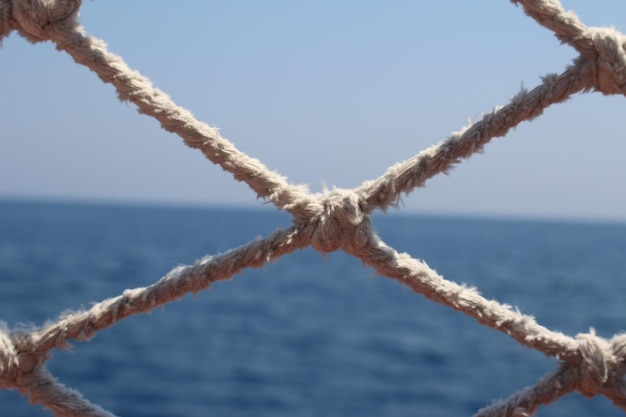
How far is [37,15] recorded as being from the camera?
0.68 meters

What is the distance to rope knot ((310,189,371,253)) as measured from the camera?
2.24ft

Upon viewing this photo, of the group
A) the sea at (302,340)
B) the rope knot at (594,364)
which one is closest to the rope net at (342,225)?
the rope knot at (594,364)

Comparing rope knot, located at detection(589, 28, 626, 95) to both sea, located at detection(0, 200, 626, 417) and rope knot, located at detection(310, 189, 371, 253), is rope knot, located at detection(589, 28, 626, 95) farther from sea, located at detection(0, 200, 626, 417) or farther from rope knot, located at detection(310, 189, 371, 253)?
sea, located at detection(0, 200, 626, 417)

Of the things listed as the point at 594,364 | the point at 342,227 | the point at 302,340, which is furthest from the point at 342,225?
the point at 302,340

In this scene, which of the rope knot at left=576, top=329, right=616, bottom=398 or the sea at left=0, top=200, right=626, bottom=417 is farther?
the sea at left=0, top=200, right=626, bottom=417

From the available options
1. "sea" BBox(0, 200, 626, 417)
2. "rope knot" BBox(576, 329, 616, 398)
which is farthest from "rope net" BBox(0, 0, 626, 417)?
"sea" BBox(0, 200, 626, 417)

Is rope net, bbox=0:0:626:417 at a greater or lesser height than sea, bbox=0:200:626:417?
lesser

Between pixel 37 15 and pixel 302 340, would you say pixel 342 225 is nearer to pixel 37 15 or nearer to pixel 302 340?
pixel 37 15

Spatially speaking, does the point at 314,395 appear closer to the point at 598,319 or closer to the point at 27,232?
the point at 598,319

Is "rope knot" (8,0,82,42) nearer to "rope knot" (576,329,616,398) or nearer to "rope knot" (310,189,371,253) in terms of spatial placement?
"rope knot" (310,189,371,253)

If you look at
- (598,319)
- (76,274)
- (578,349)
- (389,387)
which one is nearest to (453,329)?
(598,319)

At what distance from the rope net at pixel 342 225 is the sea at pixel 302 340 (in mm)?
505

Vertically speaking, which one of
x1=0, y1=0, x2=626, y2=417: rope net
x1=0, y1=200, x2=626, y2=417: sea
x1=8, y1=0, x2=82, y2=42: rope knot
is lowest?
x1=0, y1=0, x2=626, y2=417: rope net

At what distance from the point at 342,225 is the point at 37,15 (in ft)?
1.02
